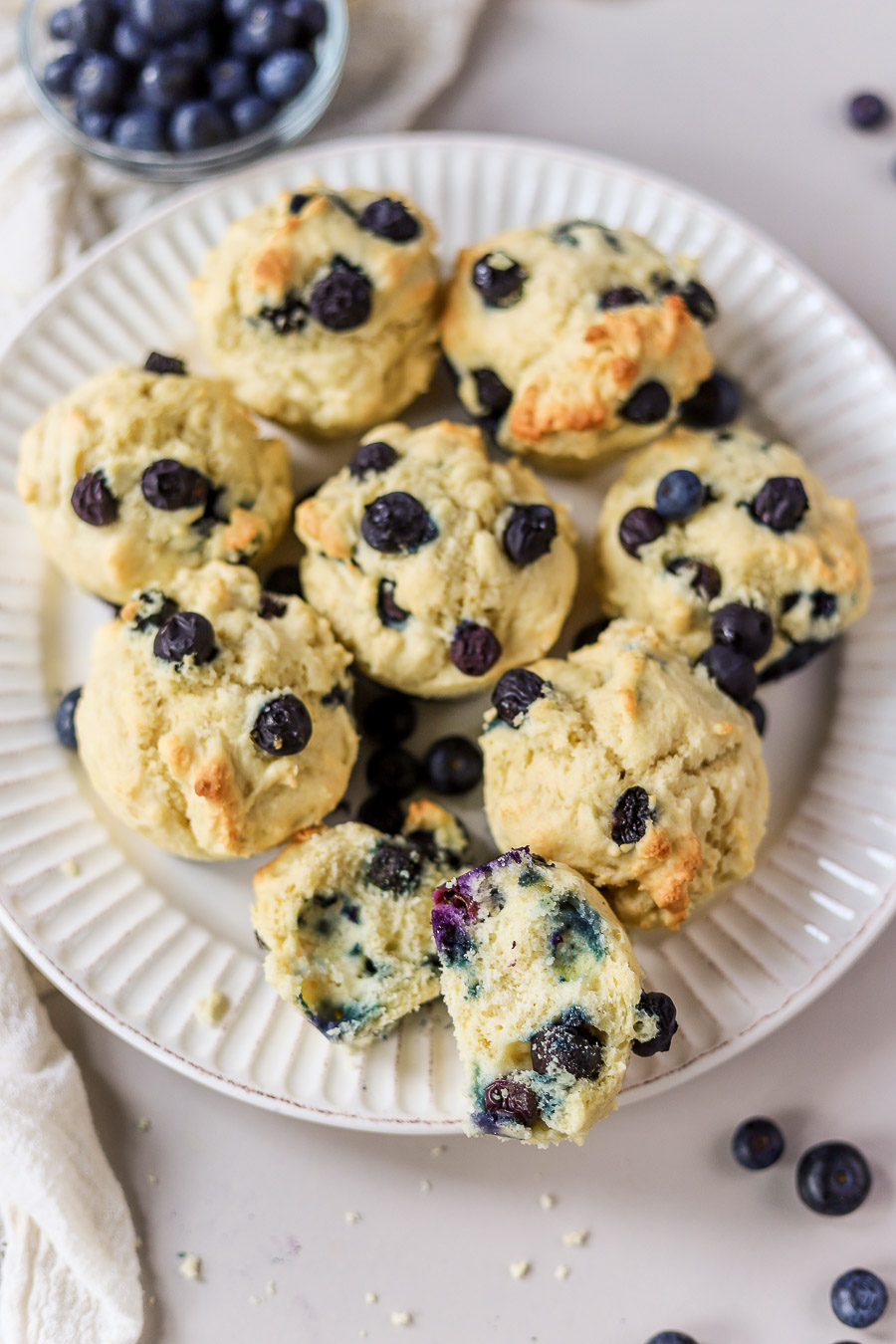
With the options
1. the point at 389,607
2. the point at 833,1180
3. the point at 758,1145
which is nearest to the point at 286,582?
the point at 389,607

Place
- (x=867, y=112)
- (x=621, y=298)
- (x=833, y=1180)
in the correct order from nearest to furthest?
(x=621, y=298), (x=833, y=1180), (x=867, y=112)

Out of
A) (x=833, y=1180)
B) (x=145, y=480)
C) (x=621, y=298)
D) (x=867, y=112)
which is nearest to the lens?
(x=145, y=480)

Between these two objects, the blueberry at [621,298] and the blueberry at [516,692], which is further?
the blueberry at [621,298]

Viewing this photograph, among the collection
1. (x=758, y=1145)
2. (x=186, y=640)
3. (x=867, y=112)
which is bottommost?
(x=758, y=1145)

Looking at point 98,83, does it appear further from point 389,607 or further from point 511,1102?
point 511,1102

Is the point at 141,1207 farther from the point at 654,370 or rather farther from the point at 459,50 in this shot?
the point at 459,50

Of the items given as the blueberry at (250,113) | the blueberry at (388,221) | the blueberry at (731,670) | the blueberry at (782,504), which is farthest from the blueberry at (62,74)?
the blueberry at (731,670)

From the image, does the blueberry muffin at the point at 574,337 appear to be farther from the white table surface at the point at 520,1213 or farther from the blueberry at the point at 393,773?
the white table surface at the point at 520,1213
